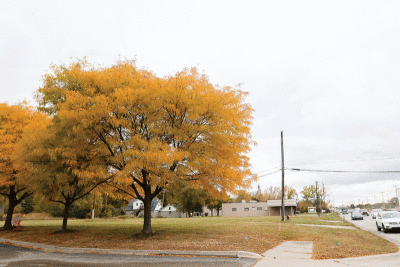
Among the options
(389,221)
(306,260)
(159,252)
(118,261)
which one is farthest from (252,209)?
(118,261)

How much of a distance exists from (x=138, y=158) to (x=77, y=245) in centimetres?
611

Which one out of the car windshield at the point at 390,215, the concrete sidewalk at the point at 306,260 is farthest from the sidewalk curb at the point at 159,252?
the car windshield at the point at 390,215

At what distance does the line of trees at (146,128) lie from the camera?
14.8 meters

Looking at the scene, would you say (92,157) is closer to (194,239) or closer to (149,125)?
(149,125)

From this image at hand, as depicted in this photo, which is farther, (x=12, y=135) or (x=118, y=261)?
(x=12, y=135)

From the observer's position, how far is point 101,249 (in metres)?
13.9

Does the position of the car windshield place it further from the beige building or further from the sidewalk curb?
the beige building

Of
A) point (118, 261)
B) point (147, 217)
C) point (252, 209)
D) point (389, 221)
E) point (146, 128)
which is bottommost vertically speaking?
point (252, 209)

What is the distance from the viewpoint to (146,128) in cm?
1702

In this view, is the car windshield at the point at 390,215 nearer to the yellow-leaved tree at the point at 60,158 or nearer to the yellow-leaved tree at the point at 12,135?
the yellow-leaved tree at the point at 60,158

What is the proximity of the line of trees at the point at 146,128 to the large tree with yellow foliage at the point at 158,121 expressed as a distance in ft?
0.16

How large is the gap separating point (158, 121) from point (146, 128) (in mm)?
1068

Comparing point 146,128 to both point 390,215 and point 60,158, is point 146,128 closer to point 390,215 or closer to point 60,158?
point 60,158

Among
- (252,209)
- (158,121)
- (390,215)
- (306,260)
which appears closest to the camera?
(306,260)
